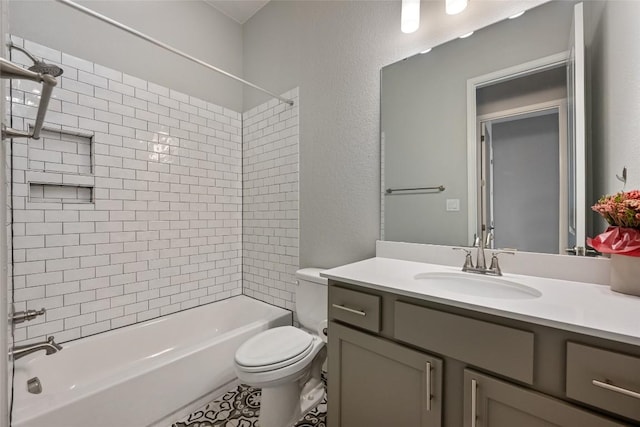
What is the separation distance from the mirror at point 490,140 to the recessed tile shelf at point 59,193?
6.22 feet

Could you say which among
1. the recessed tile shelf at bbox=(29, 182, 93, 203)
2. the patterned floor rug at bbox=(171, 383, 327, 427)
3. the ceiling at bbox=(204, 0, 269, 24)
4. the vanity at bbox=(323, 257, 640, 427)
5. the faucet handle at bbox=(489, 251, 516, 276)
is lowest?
the patterned floor rug at bbox=(171, 383, 327, 427)

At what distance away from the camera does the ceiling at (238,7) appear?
7.78 feet

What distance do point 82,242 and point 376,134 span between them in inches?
77.3

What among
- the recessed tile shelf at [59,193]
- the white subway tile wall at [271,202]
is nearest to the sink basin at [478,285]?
the white subway tile wall at [271,202]

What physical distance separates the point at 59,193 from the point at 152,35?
4.33 ft

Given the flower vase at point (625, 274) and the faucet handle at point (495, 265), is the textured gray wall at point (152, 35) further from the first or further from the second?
the flower vase at point (625, 274)

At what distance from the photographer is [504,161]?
1271 mm

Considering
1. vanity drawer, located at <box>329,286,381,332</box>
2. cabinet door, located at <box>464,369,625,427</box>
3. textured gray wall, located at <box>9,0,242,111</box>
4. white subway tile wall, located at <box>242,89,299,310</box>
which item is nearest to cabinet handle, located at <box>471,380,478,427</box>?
cabinet door, located at <box>464,369,625,427</box>

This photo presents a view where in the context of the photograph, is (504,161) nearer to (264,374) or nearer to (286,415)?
(264,374)

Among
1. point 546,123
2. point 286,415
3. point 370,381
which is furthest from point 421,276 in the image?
point 286,415

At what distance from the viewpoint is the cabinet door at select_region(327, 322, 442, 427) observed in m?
0.92

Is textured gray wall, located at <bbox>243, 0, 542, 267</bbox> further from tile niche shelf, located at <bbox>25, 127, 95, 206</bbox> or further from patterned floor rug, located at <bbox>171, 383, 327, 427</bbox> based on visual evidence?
tile niche shelf, located at <bbox>25, 127, 95, 206</bbox>

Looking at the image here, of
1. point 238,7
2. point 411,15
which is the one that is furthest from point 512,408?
point 238,7

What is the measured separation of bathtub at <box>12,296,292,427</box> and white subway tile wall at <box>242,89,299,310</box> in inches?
11.0
